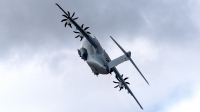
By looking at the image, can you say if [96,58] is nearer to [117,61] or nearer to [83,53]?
[83,53]

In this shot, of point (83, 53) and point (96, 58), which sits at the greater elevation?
point (83, 53)

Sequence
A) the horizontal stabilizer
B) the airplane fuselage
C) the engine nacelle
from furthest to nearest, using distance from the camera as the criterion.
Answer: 1. the engine nacelle
2. the airplane fuselage
3. the horizontal stabilizer

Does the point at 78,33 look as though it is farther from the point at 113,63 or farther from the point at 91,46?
the point at 113,63

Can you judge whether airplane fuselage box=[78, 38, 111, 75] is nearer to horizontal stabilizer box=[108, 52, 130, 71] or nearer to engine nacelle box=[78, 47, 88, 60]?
engine nacelle box=[78, 47, 88, 60]

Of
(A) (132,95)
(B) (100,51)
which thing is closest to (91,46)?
(B) (100,51)

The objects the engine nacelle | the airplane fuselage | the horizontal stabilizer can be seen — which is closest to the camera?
the horizontal stabilizer

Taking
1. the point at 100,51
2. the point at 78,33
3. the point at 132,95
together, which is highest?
the point at 78,33

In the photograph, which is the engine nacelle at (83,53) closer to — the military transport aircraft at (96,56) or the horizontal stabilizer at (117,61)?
the military transport aircraft at (96,56)

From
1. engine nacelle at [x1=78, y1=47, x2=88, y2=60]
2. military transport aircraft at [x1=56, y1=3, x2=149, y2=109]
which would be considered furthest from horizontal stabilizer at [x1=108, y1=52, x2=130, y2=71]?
engine nacelle at [x1=78, y1=47, x2=88, y2=60]

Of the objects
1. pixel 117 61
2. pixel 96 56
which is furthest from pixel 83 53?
pixel 117 61

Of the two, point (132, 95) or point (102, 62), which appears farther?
point (132, 95)

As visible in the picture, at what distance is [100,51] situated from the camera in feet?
392

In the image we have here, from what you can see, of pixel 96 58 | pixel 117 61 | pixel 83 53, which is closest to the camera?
pixel 117 61

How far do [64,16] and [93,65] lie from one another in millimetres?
15054
